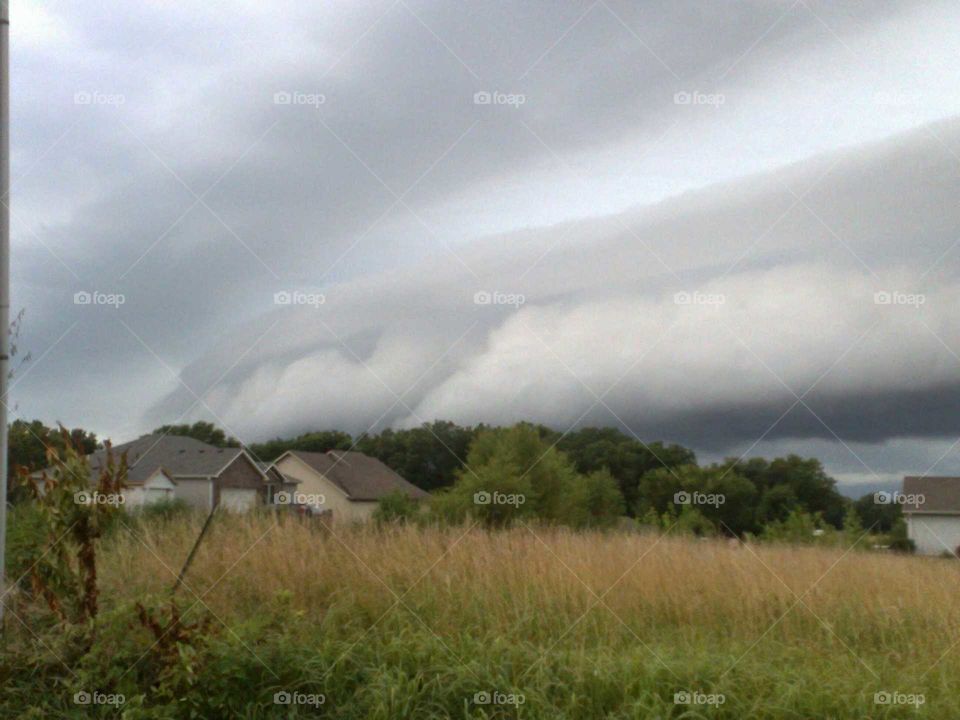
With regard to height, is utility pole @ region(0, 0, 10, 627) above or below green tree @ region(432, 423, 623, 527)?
above

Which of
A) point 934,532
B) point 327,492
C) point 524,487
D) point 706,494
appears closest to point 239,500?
point 327,492

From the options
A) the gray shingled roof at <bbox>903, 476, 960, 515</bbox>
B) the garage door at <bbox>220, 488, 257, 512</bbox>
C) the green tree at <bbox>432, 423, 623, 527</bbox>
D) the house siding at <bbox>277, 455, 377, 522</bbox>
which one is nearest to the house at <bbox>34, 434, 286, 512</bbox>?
the garage door at <bbox>220, 488, 257, 512</bbox>

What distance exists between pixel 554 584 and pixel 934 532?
548cm

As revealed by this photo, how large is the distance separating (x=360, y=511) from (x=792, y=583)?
465 centimetres

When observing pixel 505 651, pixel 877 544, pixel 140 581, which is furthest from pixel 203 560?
pixel 877 544

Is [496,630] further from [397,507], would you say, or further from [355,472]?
[397,507]

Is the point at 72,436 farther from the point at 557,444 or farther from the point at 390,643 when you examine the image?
the point at 557,444

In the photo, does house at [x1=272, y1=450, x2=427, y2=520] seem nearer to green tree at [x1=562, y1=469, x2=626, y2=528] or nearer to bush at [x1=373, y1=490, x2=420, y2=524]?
bush at [x1=373, y1=490, x2=420, y2=524]

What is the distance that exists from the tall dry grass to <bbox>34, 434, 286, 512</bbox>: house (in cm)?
62

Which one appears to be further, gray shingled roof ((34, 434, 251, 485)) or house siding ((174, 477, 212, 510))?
house siding ((174, 477, 212, 510))

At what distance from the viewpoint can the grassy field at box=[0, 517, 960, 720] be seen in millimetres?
6312

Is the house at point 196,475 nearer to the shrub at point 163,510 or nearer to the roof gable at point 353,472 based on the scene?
the shrub at point 163,510

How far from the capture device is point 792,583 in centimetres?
884

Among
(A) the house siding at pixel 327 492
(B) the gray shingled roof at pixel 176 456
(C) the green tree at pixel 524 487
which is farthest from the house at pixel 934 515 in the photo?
(B) the gray shingled roof at pixel 176 456
